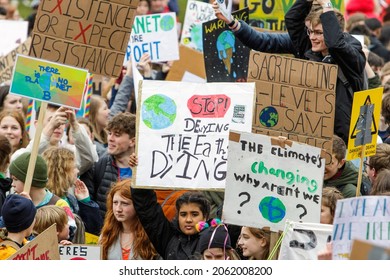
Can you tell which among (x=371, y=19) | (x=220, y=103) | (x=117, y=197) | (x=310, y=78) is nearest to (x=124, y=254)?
(x=117, y=197)

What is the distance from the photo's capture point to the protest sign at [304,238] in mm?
7141

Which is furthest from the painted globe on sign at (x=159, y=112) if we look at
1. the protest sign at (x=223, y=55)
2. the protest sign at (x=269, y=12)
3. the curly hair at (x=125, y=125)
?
the protest sign at (x=269, y=12)

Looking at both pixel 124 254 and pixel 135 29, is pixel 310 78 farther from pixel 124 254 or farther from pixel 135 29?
pixel 135 29

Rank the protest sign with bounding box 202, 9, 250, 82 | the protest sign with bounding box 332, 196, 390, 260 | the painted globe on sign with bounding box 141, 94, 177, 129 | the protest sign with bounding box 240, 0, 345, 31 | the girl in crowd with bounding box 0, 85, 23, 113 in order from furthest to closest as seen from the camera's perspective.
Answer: the girl in crowd with bounding box 0, 85, 23, 113
the protest sign with bounding box 240, 0, 345, 31
the protest sign with bounding box 202, 9, 250, 82
the painted globe on sign with bounding box 141, 94, 177, 129
the protest sign with bounding box 332, 196, 390, 260

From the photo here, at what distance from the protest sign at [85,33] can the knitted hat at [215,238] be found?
5.28 feet

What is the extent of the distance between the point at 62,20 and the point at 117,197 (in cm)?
142

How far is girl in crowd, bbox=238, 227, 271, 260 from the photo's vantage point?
7848 millimetres

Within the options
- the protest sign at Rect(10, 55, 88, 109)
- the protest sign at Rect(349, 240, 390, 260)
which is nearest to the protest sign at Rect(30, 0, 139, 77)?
the protest sign at Rect(10, 55, 88, 109)

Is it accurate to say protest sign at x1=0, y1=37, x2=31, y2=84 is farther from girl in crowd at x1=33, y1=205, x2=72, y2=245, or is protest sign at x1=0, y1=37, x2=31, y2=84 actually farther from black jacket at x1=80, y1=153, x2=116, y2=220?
girl in crowd at x1=33, y1=205, x2=72, y2=245

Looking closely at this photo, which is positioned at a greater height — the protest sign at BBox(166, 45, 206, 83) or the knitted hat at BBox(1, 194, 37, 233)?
the protest sign at BBox(166, 45, 206, 83)

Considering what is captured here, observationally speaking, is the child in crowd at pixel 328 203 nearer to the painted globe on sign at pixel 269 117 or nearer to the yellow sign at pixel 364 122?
the yellow sign at pixel 364 122

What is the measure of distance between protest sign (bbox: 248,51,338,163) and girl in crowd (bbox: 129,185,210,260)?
0.71 m

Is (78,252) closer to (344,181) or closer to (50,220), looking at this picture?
(50,220)
